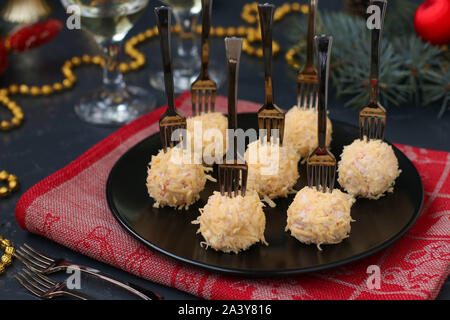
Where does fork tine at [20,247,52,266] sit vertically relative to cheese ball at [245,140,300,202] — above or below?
below

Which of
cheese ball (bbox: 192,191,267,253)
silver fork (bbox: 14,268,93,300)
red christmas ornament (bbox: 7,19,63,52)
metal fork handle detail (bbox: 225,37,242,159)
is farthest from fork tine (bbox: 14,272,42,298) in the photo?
red christmas ornament (bbox: 7,19,63,52)

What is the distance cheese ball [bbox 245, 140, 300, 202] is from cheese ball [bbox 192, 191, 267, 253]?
0.16 metres

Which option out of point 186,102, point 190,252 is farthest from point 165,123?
point 186,102

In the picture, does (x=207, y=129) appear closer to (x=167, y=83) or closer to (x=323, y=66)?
(x=167, y=83)

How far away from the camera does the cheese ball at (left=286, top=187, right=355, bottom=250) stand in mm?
1166

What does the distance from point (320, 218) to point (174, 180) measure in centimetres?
34

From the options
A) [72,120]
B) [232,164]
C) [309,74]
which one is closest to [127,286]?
[232,164]

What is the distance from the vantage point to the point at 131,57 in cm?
238

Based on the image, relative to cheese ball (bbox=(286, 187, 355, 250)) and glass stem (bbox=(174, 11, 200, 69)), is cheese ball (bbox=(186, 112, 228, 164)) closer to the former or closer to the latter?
cheese ball (bbox=(286, 187, 355, 250))

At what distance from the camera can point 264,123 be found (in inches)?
55.8

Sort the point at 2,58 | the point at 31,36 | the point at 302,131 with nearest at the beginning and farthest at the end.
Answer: the point at 302,131 → the point at 2,58 → the point at 31,36

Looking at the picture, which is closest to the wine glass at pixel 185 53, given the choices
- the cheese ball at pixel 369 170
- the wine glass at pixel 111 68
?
the wine glass at pixel 111 68

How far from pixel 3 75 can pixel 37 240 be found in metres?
1.06

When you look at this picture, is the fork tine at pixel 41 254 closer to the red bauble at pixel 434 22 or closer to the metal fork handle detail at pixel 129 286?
the metal fork handle detail at pixel 129 286
